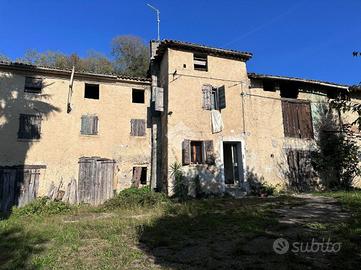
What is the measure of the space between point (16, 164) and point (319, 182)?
16.4 meters

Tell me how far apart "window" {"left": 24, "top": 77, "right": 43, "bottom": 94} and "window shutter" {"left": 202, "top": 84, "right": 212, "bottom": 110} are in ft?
28.7

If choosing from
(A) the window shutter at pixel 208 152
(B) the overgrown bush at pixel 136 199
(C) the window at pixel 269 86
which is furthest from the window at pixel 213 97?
(B) the overgrown bush at pixel 136 199

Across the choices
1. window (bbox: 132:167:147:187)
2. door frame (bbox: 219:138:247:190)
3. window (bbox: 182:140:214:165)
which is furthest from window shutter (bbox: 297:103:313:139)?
window (bbox: 132:167:147:187)

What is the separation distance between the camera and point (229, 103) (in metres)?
16.5

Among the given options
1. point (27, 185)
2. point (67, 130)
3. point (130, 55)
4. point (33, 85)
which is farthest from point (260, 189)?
point (130, 55)

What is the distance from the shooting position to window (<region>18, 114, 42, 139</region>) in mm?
14875

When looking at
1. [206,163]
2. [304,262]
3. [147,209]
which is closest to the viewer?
[304,262]

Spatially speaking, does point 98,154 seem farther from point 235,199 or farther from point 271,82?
point 271,82

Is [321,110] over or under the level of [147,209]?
over

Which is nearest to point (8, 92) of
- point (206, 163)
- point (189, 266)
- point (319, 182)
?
point (206, 163)

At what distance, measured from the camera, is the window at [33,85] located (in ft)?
51.0

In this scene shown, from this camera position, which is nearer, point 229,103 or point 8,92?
point 8,92

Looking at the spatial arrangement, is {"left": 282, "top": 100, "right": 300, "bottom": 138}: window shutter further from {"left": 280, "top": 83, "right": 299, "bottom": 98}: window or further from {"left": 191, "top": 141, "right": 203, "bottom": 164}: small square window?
{"left": 191, "top": 141, "right": 203, "bottom": 164}: small square window

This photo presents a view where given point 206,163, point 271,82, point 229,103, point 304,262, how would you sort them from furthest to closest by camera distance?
point 271,82 < point 229,103 < point 206,163 < point 304,262
